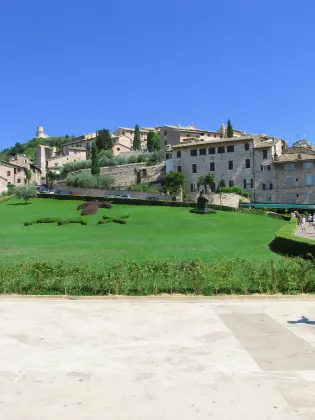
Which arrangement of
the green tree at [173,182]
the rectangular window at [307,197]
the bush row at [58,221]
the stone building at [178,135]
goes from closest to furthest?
the bush row at [58,221], the rectangular window at [307,197], the green tree at [173,182], the stone building at [178,135]

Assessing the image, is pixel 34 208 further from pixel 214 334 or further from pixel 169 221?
pixel 214 334

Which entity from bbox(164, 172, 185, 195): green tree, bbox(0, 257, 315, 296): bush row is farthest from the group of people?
bbox(164, 172, 185, 195): green tree

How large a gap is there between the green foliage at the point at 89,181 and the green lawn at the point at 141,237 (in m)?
25.3

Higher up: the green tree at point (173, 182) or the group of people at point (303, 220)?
the green tree at point (173, 182)

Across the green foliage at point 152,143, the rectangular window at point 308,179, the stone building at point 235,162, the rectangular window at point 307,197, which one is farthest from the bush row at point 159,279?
the green foliage at point 152,143

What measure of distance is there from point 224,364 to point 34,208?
5601 centimetres

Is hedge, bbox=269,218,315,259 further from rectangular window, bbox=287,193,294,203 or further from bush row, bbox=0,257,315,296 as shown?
rectangular window, bbox=287,193,294,203

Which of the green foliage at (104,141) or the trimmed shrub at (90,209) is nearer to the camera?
the trimmed shrub at (90,209)

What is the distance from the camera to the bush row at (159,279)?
51.2 ft

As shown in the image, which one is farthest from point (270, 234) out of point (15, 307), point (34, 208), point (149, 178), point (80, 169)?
point (80, 169)

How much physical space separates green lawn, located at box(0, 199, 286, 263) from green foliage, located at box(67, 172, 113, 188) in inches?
998

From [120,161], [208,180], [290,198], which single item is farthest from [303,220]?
[120,161]

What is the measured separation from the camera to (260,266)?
1675cm

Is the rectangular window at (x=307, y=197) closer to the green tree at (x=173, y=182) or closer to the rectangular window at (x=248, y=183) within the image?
the rectangular window at (x=248, y=183)
